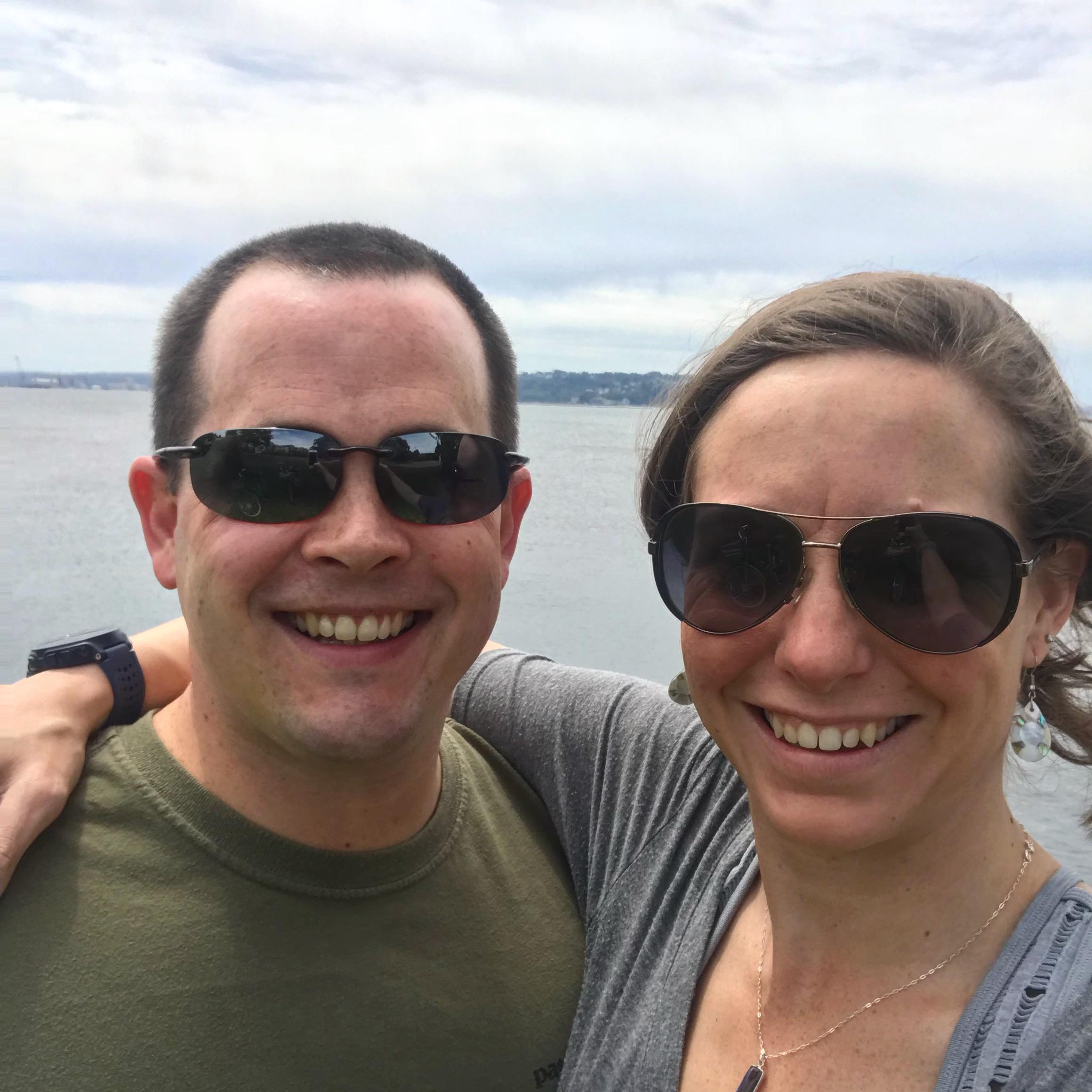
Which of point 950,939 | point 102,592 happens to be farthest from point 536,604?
point 950,939

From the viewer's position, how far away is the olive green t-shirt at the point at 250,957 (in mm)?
2074

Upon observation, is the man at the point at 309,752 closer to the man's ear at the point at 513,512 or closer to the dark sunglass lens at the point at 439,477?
the dark sunglass lens at the point at 439,477

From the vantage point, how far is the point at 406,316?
8.20ft

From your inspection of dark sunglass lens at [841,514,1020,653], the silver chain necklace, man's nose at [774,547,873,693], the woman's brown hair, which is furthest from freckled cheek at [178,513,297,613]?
the silver chain necklace

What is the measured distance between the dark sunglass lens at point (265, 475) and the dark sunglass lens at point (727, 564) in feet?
2.77

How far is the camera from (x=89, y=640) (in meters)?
2.92

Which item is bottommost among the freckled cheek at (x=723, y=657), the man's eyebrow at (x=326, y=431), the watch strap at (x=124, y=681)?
the watch strap at (x=124, y=681)

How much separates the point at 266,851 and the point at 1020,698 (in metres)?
1.86

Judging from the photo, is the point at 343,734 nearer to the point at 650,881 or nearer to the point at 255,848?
the point at 255,848

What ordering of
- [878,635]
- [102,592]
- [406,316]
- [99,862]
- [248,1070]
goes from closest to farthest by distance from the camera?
1. [878,635]
2. [248,1070]
3. [99,862]
4. [406,316]
5. [102,592]

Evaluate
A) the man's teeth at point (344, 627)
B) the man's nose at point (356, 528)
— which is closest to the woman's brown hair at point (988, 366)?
the man's nose at point (356, 528)

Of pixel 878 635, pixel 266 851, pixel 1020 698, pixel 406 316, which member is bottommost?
pixel 266 851

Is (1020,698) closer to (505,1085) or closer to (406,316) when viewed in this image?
(505,1085)

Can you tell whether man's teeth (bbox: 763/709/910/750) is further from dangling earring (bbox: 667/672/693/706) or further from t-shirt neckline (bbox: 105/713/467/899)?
t-shirt neckline (bbox: 105/713/467/899)
